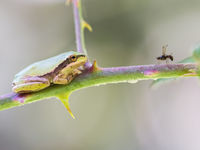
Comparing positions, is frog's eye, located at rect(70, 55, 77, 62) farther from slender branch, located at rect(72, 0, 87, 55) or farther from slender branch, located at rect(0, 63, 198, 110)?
slender branch, located at rect(0, 63, 198, 110)

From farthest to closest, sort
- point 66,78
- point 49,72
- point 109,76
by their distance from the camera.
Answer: point 49,72 < point 66,78 < point 109,76

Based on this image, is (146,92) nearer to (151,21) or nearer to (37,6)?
(151,21)

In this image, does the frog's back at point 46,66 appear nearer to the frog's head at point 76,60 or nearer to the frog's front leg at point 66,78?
the frog's head at point 76,60

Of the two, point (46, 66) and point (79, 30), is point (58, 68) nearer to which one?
point (46, 66)

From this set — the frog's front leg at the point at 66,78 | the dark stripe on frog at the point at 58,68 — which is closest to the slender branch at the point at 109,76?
the frog's front leg at the point at 66,78

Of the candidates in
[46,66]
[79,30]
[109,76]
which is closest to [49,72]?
[46,66]

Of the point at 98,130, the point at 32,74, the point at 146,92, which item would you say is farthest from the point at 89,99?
the point at 32,74

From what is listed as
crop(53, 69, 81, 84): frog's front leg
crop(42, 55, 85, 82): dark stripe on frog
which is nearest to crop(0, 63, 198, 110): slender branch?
crop(53, 69, 81, 84): frog's front leg
